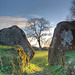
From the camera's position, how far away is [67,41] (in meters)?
11.7

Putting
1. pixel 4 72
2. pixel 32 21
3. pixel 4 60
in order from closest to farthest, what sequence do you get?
pixel 4 72 → pixel 4 60 → pixel 32 21

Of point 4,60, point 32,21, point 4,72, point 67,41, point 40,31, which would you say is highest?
point 32,21

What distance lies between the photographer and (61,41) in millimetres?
11516

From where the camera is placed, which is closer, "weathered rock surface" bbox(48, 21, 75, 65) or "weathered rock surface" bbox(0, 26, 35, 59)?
"weathered rock surface" bbox(48, 21, 75, 65)

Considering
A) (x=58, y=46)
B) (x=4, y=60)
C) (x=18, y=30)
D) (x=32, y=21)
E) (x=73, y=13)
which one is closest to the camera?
(x=4, y=60)

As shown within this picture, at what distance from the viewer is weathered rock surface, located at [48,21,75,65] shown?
11.4 meters

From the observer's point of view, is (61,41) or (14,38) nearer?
(61,41)

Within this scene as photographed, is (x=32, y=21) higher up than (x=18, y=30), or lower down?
higher up

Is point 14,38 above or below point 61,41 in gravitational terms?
above

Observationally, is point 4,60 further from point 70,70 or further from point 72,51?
point 72,51

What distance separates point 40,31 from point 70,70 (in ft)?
93.2

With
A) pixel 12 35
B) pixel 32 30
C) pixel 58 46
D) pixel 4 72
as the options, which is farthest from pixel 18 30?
pixel 32 30

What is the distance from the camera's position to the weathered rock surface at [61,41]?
11.4 metres

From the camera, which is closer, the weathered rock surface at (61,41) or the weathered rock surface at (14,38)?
the weathered rock surface at (61,41)
